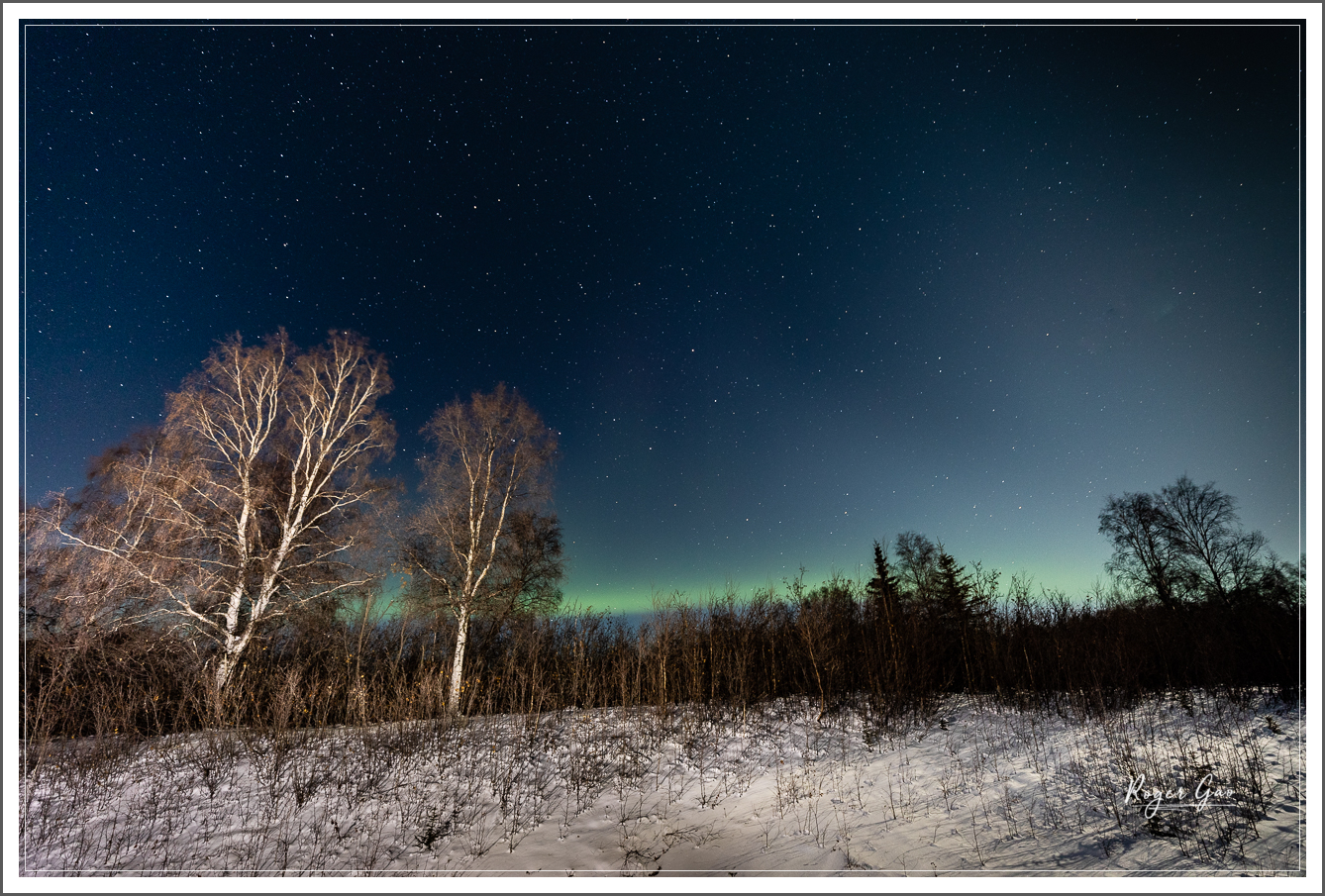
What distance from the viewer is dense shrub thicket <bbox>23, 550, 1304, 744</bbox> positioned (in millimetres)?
8758

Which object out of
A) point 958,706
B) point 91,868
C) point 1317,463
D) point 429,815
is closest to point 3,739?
point 91,868

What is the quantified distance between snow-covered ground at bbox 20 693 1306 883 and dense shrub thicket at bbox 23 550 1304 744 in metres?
1.18

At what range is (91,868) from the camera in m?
4.31

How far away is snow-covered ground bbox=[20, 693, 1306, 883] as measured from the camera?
4562 millimetres

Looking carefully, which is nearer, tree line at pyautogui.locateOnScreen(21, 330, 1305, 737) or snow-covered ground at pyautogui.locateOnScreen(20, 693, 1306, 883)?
snow-covered ground at pyautogui.locateOnScreen(20, 693, 1306, 883)

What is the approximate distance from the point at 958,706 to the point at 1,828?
13489mm

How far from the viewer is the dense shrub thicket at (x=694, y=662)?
8758 mm

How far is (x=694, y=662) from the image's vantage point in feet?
40.3

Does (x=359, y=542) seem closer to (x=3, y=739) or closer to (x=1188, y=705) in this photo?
(x=3, y=739)

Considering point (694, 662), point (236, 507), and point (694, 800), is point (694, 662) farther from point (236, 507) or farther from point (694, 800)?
point (236, 507)

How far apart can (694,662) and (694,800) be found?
5.92m

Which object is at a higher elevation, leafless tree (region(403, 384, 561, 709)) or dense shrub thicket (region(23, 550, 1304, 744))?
leafless tree (region(403, 384, 561, 709))

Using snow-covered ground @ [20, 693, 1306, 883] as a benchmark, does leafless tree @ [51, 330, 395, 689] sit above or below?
above

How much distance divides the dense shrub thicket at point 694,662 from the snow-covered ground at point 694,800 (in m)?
1.18
